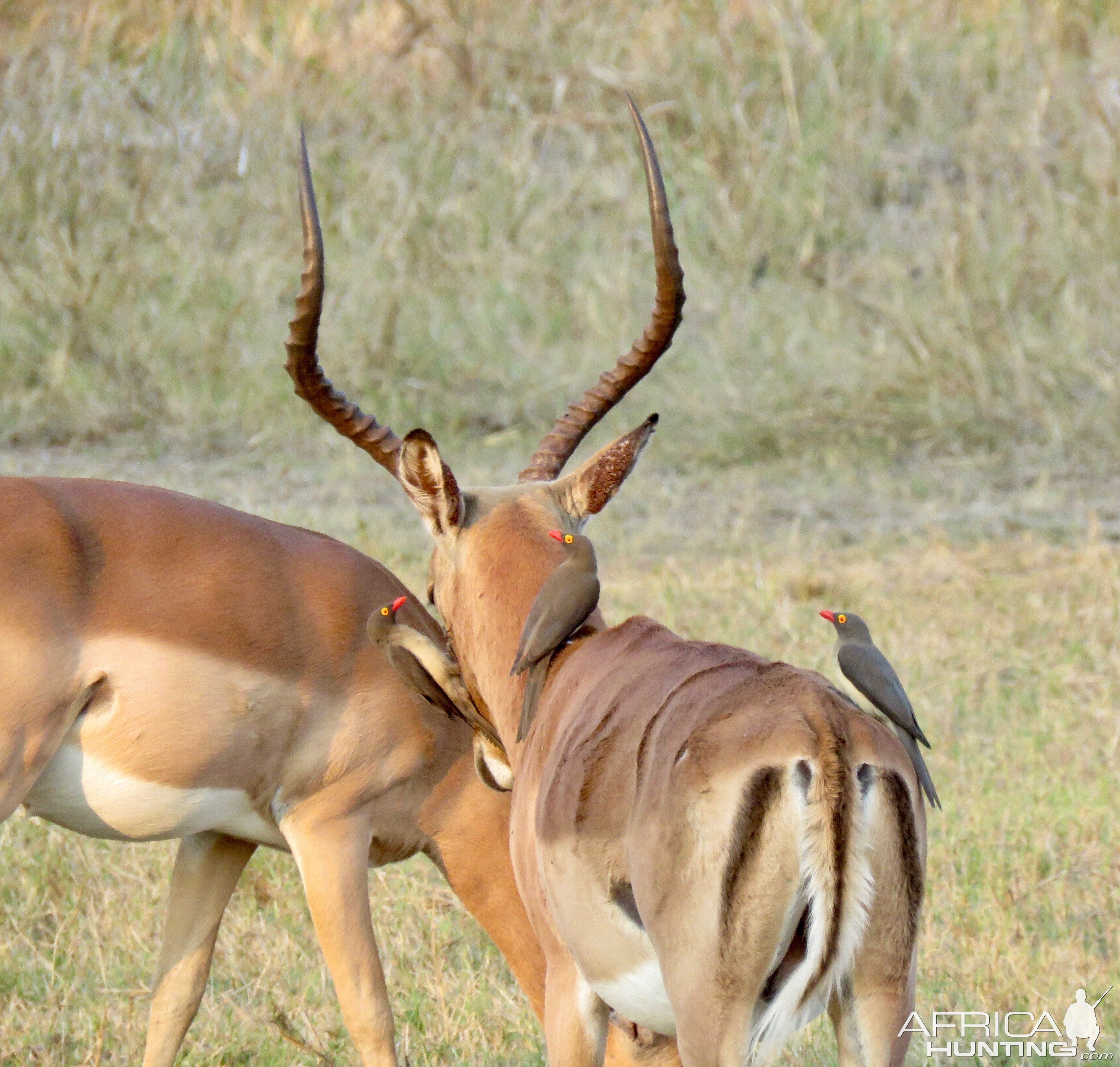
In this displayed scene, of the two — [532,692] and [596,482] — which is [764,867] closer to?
[532,692]

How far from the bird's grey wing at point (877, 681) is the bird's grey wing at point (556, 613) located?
1.31 ft

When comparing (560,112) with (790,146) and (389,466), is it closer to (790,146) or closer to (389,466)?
(790,146)

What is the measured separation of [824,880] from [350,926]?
1257mm

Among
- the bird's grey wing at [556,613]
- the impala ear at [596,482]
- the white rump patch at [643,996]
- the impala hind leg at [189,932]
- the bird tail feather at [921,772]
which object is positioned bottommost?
the impala hind leg at [189,932]

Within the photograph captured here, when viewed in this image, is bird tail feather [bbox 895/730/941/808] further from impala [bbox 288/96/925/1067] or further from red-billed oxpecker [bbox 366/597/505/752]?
red-billed oxpecker [bbox 366/597/505/752]

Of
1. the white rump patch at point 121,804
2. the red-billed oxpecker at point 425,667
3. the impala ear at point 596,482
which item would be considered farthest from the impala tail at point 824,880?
the white rump patch at point 121,804

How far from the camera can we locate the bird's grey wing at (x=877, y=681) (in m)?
2.45

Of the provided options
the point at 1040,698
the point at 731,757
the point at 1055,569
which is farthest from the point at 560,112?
the point at 731,757

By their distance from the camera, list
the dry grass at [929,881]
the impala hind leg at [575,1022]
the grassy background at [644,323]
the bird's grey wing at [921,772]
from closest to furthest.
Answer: the bird's grey wing at [921,772] → the impala hind leg at [575,1022] → the dry grass at [929,881] → the grassy background at [644,323]

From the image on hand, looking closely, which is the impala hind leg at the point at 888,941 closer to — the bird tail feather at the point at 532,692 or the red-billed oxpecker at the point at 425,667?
the bird tail feather at the point at 532,692

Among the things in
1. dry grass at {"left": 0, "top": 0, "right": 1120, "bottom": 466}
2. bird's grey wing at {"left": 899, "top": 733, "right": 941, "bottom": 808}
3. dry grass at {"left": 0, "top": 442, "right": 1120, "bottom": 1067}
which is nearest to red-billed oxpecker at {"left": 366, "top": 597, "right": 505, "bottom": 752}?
dry grass at {"left": 0, "top": 442, "right": 1120, "bottom": 1067}

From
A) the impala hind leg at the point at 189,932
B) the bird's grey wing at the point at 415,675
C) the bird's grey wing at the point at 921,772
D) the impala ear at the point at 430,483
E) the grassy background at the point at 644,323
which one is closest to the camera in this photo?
the bird's grey wing at the point at 921,772

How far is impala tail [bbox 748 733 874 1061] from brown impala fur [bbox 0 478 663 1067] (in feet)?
2.91

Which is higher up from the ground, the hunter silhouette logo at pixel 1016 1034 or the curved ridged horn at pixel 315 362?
the curved ridged horn at pixel 315 362
